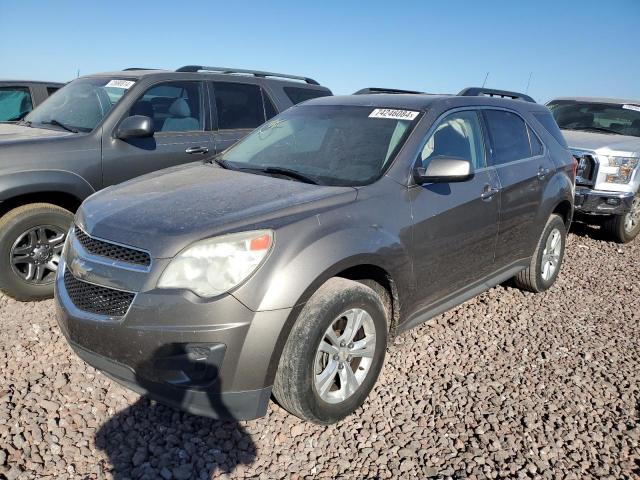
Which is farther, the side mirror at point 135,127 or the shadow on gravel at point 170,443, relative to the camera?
the side mirror at point 135,127

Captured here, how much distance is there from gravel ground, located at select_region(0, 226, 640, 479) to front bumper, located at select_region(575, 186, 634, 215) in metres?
3.01

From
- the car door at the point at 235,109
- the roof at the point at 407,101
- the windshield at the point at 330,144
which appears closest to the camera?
the windshield at the point at 330,144

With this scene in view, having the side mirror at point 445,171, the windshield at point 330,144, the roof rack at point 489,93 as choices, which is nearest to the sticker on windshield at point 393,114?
the windshield at point 330,144

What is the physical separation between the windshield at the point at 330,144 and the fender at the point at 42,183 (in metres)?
1.31

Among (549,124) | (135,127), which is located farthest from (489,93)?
(135,127)

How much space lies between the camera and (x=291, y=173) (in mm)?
3223

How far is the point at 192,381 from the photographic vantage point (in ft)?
7.61

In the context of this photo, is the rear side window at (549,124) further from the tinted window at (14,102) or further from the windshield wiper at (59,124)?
Result: the tinted window at (14,102)

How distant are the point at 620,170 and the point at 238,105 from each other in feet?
15.6

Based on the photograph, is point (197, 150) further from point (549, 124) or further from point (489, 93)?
point (549, 124)

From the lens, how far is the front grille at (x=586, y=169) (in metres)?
6.58

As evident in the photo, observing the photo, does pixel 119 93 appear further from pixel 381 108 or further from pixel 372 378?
pixel 372 378

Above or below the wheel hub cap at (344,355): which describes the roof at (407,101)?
above

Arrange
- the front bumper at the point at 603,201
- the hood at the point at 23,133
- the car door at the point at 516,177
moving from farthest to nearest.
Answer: the front bumper at the point at 603,201 < the hood at the point at 23,133 < the car door at the point at 516,177
